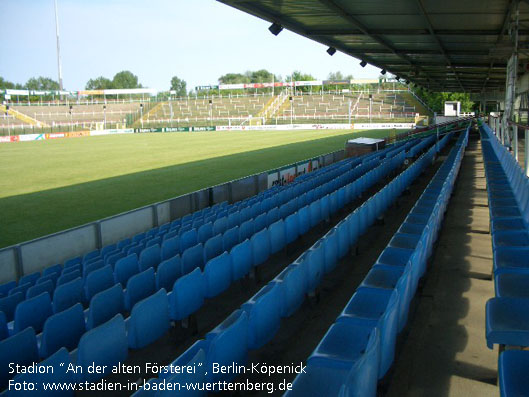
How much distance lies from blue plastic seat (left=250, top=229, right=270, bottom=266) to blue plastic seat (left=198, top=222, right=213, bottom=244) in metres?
1.39

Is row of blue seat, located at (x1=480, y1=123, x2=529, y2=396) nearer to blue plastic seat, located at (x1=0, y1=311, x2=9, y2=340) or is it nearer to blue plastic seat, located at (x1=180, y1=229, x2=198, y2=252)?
blue plastic seat, located at (x1=0, y1=311, x2=9, y2=340)

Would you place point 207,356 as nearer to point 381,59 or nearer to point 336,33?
point 336,33

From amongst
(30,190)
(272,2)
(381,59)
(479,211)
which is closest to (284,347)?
(479,211)

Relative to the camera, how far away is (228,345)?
11.1ft

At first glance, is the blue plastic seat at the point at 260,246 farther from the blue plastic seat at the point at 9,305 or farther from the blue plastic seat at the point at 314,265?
the blue plastic seat at the point at 9,305

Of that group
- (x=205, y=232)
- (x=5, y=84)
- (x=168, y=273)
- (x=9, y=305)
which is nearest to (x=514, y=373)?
(x=168, y=273)

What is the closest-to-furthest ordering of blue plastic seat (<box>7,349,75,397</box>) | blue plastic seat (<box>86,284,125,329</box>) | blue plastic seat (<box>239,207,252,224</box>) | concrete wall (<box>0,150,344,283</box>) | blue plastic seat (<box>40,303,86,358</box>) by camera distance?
blue plastic seat (<box>7,349,75,397</box>) → blue plastic seat (<box>40,303,86,358</box>) → blue plastic seat (<box>86,284,125,329</box>) → concrete wall (<box>0,150,344,283</box>) → blue plastic seat (<box>239,207,252,224</box>)

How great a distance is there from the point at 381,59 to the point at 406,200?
1055 centimetres

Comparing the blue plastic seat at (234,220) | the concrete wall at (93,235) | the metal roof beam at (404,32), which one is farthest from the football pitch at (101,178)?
the metal roof beam at (404,32)

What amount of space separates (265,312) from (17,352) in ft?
6.42

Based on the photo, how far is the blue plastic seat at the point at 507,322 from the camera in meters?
3.10

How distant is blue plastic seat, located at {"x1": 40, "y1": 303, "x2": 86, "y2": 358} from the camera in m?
3.82

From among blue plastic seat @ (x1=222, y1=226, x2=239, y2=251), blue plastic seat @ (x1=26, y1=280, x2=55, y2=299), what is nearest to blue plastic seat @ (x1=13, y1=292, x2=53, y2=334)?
blue plastic seat @ (x1=26, y1=280, x2=55, y2=299)

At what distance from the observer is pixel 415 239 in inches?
218
